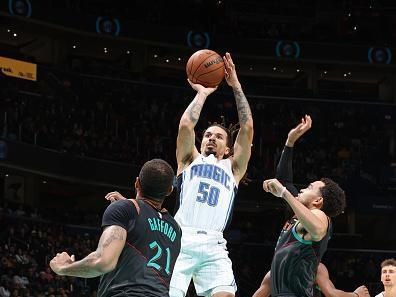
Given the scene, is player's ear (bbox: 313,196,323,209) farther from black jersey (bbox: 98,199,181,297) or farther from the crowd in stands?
the crowd in stands

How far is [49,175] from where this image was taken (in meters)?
24.3

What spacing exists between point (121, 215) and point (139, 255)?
272mm

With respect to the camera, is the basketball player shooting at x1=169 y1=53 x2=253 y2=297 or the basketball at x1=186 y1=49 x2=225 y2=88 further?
the basketball at x1=186 y1=49 x2=225 y2=88

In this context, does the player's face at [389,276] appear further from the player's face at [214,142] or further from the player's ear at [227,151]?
the player's face at [214,142]

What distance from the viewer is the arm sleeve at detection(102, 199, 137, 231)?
14.9 feet

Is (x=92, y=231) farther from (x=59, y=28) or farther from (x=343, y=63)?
(x=343, y=63)

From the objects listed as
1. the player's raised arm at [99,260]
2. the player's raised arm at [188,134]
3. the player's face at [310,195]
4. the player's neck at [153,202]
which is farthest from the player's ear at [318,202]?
the player's raised arm at [99,260]

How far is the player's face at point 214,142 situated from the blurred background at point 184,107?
43.0 feet

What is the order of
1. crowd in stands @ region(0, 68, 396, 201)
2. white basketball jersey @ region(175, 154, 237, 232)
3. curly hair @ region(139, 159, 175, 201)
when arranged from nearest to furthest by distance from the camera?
1. curly hair @ region(139, 159, 175, 201)
2. white basketball jersey @ region(175, 154, 237, 232)
3. crowd in stands @ region(0, 68, 396, 201)

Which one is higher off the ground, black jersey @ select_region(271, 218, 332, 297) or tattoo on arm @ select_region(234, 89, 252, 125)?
tattoo on arm @ select_region(234, 89, 252, 125)

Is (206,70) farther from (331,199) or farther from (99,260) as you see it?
(99,260)

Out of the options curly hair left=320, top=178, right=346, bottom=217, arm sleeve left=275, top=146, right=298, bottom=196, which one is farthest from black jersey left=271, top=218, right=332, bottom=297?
arm sleeve left=275, top=146, right=298, bottom=196

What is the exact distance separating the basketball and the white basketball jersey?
85 centimetres

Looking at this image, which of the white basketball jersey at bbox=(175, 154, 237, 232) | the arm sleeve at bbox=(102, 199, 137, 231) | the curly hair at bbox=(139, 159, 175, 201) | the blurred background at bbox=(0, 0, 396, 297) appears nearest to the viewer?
the arm sleeve at bbox=(102, 199, 137, 231)
